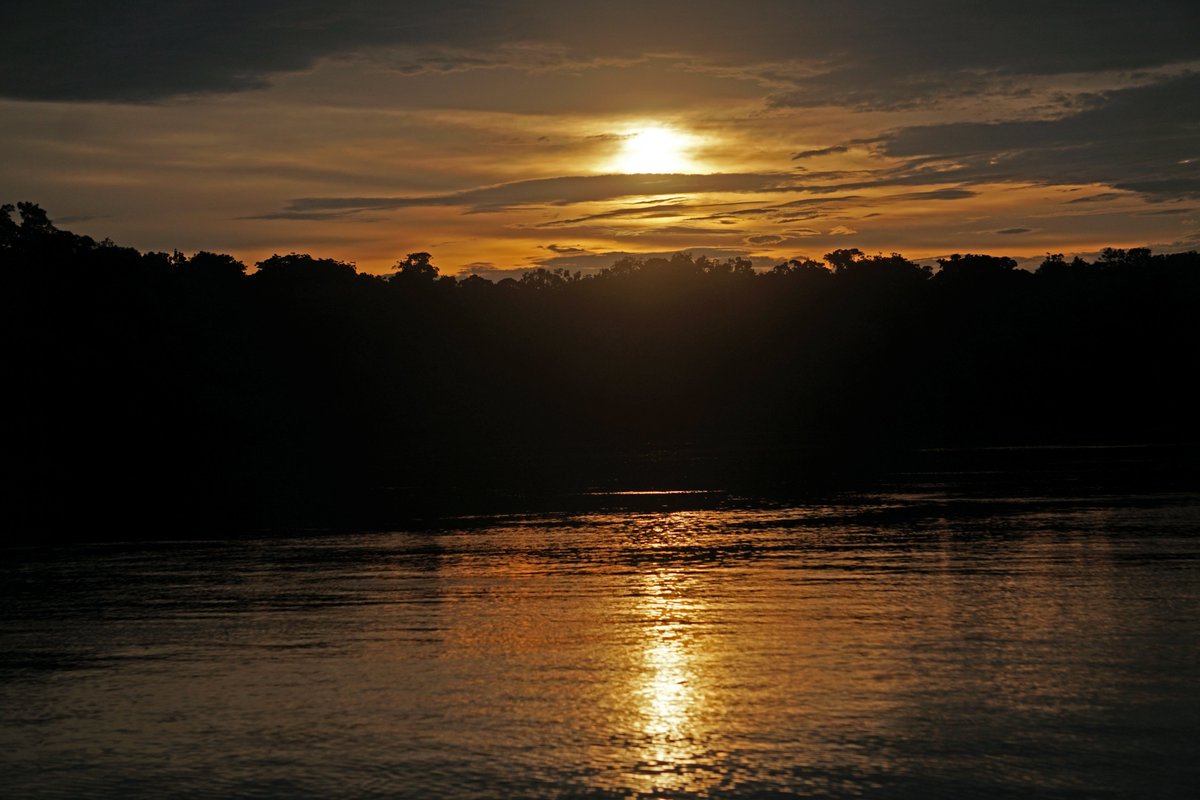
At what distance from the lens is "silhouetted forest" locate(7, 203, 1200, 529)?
70.3 metres

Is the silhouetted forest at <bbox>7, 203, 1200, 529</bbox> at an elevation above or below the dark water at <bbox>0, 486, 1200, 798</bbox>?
above

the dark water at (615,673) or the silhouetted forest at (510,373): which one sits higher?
the silhouetted forest at (510,373)

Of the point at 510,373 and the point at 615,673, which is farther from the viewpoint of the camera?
the point at 510,373

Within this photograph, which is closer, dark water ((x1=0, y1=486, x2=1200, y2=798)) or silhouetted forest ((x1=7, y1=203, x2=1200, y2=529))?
dark water ((x1=0, y1=486, x2=1200, y2=798))

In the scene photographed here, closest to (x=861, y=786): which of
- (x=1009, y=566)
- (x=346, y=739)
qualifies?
(x=346, y=739)

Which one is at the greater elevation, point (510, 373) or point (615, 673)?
point (510, 373)

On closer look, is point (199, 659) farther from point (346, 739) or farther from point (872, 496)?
point (872, 496)

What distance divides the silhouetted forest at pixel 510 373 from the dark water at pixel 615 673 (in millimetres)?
16627

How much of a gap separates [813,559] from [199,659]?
12751 millimetres

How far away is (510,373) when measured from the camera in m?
162

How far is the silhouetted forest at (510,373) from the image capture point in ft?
231

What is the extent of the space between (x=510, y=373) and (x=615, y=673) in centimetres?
14689

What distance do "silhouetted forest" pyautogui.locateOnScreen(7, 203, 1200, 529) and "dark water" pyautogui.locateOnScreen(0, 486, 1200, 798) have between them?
54.5 ft

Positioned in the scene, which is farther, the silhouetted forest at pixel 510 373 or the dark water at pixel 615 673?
the silhouetted forest at pixel 510 373
